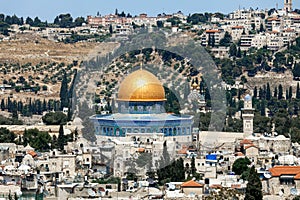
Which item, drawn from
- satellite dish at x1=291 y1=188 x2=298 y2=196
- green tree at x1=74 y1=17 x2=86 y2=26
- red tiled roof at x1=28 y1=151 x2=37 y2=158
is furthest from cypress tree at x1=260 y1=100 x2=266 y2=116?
green tree at x1=74 y1=17 x2=86 y2=26

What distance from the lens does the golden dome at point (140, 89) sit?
145 ft

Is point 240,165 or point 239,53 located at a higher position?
point 239,53

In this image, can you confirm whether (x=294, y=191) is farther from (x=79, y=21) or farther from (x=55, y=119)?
(x=79, y=21)

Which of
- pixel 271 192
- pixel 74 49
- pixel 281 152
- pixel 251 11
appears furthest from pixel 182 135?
pixel 251 11

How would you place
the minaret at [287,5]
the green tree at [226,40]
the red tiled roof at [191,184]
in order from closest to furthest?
1. the red tiled roof at [191,184]
2. the green tree at [226,40]
3. the minaret at [287,5]

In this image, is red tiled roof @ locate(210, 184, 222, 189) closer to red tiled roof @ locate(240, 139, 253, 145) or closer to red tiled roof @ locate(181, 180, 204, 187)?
red tiled roof @ locate(181, 180, 204, 187)

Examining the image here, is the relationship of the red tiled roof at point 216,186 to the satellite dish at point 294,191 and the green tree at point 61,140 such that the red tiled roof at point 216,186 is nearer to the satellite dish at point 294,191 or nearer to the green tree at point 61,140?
the satellite dish at point 294,191

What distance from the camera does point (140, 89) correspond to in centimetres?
4419

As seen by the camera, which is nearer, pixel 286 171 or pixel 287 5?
pixel 286 171

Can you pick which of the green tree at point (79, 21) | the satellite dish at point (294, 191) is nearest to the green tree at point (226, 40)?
the green tree at point (79, 21)

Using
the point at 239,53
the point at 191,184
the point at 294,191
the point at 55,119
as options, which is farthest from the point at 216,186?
the point at 239,53

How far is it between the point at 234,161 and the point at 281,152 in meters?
3.37

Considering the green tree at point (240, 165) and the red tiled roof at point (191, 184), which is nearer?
the red tiled roof at point (191, 184)

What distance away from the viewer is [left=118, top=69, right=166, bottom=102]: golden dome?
44188mm
